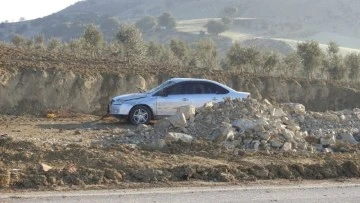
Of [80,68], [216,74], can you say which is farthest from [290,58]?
[80,68]

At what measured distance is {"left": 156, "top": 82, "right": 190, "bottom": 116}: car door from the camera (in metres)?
17.9

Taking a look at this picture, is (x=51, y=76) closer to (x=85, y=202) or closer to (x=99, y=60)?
(x=99, y=60)

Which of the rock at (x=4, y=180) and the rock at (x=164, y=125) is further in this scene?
the rock at (x=164, y=125)

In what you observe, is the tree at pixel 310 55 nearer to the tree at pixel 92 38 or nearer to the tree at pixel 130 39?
the tree at pixel 130 39

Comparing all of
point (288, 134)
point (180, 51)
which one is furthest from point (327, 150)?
point (180, 51)

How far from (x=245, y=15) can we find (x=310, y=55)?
4513 inches

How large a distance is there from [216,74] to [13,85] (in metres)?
11.1

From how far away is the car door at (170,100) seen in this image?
17.9 meters

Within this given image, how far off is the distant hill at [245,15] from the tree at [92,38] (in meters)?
74.1

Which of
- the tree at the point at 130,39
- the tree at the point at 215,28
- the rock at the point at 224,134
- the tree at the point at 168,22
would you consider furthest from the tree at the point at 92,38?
the tree at the point at 168,22

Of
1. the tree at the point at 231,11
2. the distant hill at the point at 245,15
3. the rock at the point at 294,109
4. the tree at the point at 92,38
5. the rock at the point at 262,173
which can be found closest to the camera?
the rock at the point at 262,173

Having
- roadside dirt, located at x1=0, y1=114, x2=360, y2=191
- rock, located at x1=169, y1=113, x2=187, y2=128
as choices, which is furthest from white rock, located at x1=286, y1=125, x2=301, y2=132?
rock, located at x1=169, y1=113, x2=187, y2=128

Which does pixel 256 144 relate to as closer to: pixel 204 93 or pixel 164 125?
pixel 164 125

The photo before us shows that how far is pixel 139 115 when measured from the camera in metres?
17.8
